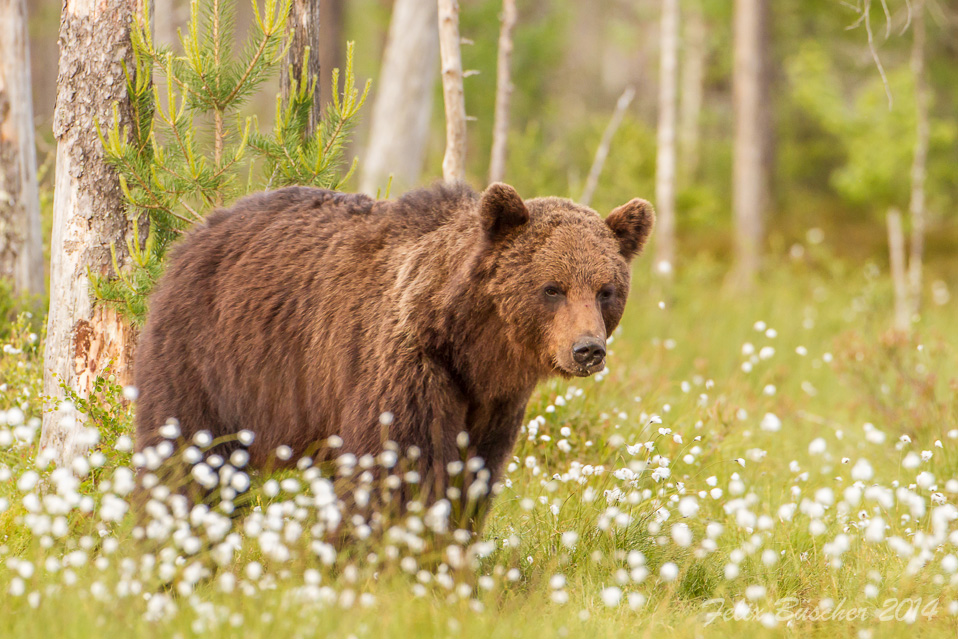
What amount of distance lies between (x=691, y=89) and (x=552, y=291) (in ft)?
74.0

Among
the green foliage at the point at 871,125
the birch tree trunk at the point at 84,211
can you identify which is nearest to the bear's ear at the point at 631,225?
the birch tree trunk at the point at 84,211

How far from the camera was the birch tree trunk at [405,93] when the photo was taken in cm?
1230

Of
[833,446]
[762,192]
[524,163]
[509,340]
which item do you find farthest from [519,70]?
[509,340]

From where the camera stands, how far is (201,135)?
5125mm

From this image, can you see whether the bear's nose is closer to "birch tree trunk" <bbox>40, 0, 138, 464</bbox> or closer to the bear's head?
the bear's head

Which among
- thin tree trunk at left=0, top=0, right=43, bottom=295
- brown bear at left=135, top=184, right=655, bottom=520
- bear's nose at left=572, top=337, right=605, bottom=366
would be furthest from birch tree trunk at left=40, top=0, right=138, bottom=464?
bear's nose at left=572, top=337, right=605, bottom=366

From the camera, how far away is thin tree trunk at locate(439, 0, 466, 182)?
6.42 meters

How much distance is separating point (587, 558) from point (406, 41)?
965 cm

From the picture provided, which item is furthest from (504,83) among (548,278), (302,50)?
(548,278)

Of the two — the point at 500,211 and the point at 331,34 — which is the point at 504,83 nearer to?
the point at 500,211

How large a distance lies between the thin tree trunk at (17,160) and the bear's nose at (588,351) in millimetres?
5110

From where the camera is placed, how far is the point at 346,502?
3932mm

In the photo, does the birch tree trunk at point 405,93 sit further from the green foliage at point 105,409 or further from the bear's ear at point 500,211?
the bear's ear at point 500,211

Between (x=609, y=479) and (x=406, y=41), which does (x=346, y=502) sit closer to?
(x=609, y=479)
